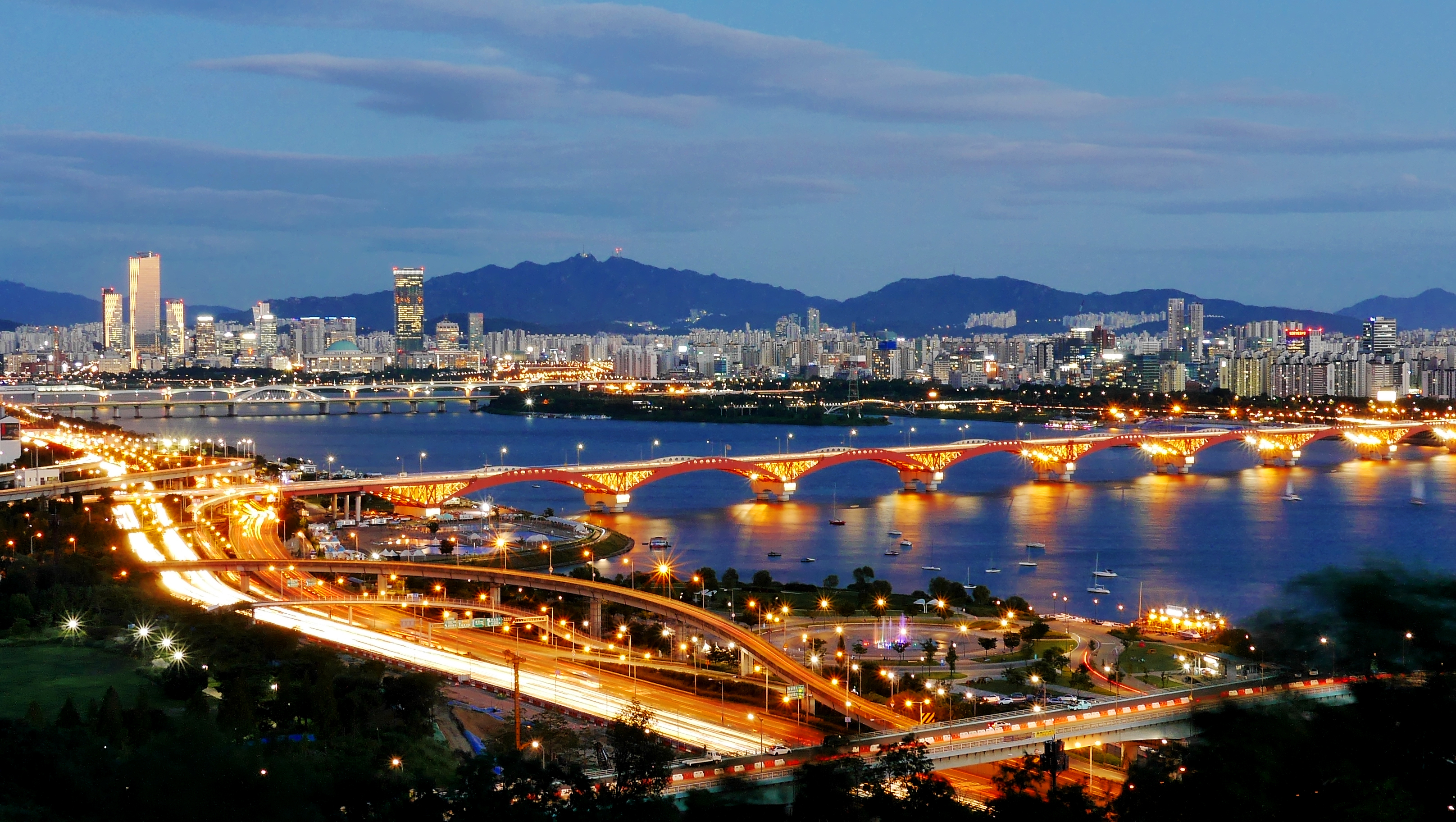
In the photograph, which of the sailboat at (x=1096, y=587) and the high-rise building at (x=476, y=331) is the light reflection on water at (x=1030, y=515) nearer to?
the sailboat at (x=1096, y=587)

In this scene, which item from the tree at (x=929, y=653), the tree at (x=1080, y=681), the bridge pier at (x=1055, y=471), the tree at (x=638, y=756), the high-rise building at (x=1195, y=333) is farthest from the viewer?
the high-rise building at (x=1195, y=333)

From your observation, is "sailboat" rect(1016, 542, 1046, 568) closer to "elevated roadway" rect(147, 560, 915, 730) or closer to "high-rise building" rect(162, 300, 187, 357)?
"elevated roadway" rect(147, 560, 915, 730)

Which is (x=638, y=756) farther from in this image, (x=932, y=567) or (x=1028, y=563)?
(x=1028, y=563)

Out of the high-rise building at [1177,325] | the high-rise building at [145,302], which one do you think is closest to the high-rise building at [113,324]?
the high-rise building at [145,302]

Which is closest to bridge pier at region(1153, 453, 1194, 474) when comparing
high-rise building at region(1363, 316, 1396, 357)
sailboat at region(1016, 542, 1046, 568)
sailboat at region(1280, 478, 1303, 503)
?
sailboat at region(1280, 478, 1303, 503)

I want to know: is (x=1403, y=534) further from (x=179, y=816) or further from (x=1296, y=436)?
(x=179, y=816)
